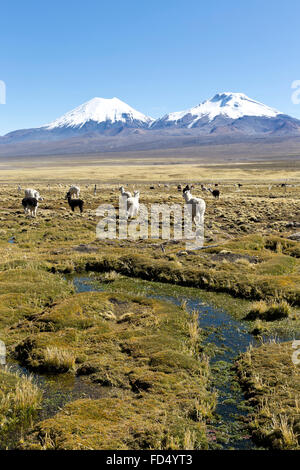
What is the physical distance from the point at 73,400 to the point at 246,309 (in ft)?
25.2

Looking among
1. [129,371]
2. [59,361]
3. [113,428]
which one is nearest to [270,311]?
[129,371]

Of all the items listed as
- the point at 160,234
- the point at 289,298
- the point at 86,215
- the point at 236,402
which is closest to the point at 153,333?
the point at 236,402

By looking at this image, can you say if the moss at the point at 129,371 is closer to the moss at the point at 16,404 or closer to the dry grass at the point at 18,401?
the moss at the point at 16,404

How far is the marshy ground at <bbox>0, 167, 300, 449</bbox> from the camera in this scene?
654cm

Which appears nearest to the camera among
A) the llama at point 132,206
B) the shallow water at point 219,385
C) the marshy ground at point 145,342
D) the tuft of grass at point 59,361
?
the marshy ground at point 145,342

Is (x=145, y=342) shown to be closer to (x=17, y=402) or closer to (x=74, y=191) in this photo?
(x=17, y=402)

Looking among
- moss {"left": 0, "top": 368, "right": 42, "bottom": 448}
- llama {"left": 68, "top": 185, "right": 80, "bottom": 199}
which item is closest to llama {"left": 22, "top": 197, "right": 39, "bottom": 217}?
llama {"left": 68, "top": 185, "right": 80, "bottom": 199}

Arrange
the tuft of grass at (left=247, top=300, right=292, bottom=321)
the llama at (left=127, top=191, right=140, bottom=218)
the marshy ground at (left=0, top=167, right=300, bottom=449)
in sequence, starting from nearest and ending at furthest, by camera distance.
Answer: the marshy ground at (left=0, top=167, right=300, bottom=449) < the tuft of grass at (left=247, top=300, right=292, bottom=321) < the llama at (left=127, top=191, right=140, bottom=218)

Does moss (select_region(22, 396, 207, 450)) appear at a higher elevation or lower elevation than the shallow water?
higher

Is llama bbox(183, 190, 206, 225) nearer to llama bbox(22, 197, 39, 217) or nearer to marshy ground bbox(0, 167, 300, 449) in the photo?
marshy ground bbox(0, 167, 300, 449)

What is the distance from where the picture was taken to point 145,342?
9.86 meters

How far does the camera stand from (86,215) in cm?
3400

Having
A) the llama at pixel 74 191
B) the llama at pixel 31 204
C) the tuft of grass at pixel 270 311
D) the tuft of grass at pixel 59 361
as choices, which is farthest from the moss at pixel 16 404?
the llama at pixel 74 191

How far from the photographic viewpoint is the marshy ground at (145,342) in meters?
6.54
